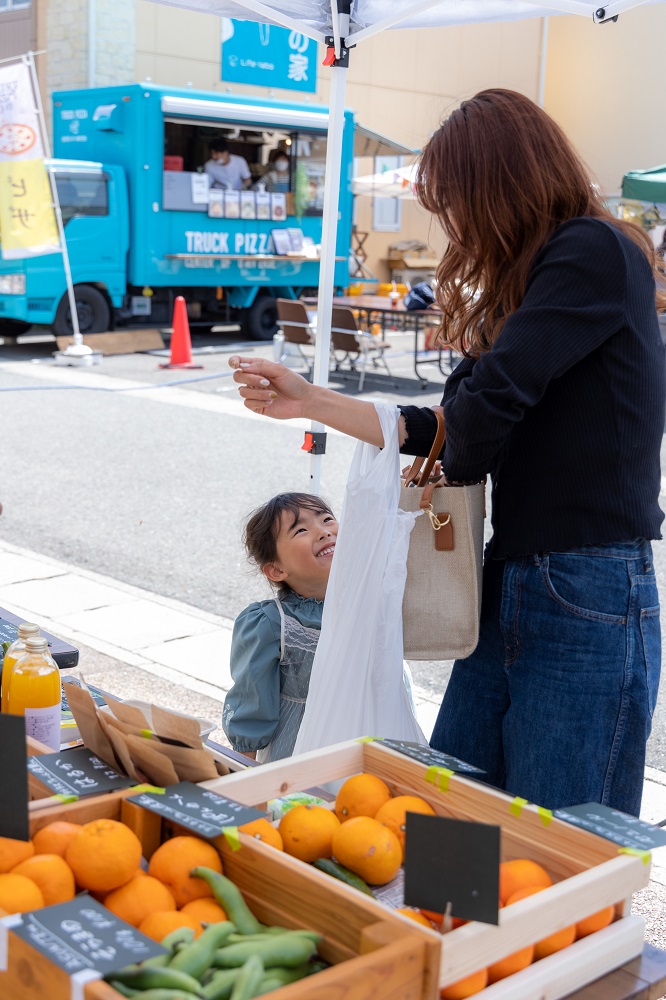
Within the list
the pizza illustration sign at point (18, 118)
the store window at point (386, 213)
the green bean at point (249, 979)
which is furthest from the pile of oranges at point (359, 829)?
the store window at point (386, 213)

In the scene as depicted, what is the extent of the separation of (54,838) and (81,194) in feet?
44.4

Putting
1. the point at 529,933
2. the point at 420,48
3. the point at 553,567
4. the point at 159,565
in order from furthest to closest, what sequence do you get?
the point at 420,48 → the point at 159,565 → the point at 553,567 → the point at 529,933

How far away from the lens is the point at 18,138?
1189 cm

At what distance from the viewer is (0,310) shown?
45.3ft

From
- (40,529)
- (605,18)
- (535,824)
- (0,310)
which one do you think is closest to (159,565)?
(40,529)

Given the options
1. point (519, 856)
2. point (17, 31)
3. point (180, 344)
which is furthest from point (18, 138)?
point (519, 856)

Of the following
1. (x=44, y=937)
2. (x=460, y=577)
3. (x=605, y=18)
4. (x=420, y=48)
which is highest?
(x=420, y=48)

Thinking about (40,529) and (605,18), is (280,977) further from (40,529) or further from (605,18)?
(40,529)

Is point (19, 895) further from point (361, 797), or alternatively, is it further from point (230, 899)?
point (361, 797)

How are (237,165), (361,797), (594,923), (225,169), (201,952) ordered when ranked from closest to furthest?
1. (201,952)
2. (594,923)
3. (361,797)
4. (225,169)
5. (237,165)

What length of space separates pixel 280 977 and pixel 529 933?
313 millimetres

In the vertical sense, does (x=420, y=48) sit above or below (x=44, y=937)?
above

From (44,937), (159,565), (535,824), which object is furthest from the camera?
(159,565)

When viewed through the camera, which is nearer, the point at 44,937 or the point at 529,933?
the point at 44,937
